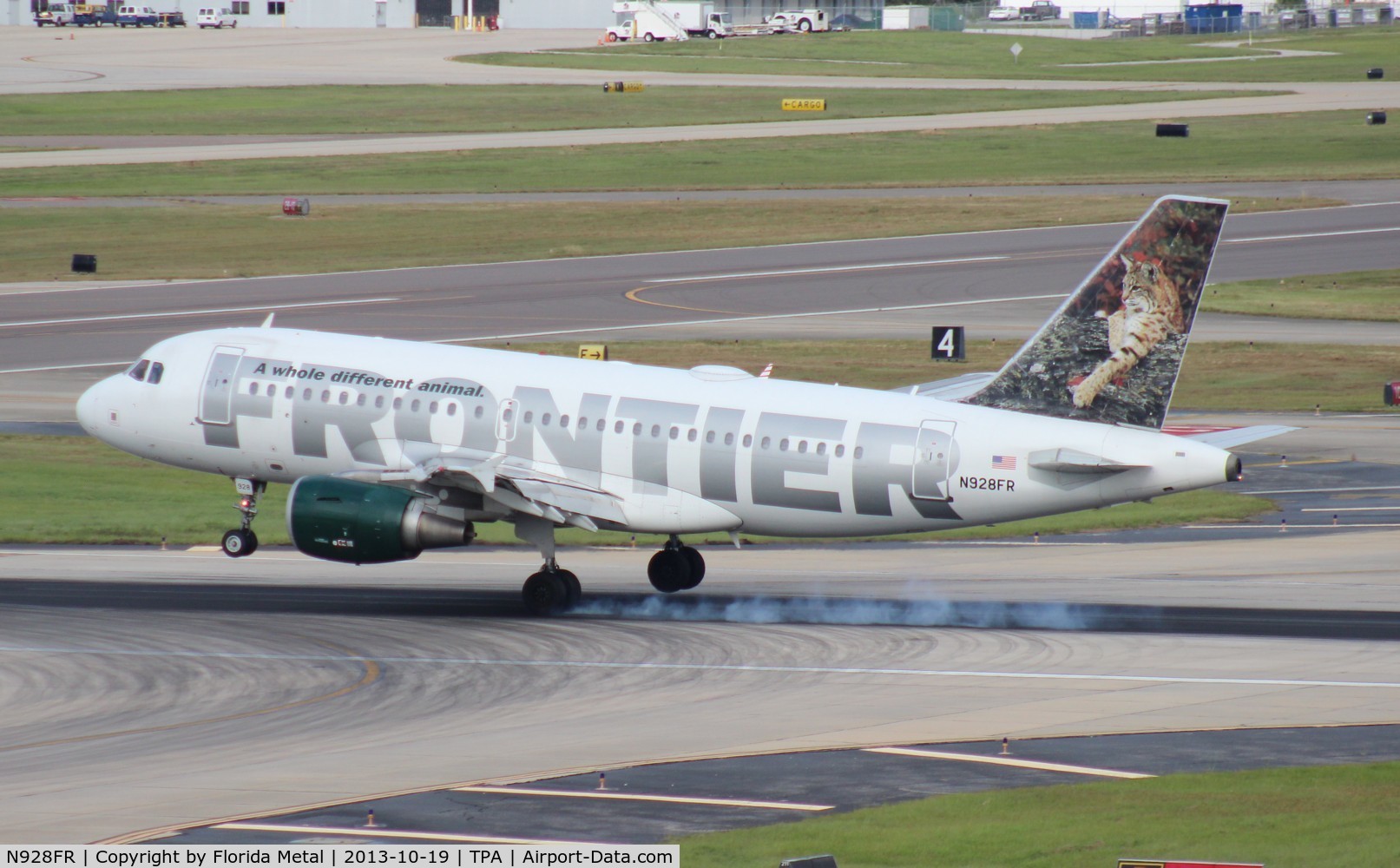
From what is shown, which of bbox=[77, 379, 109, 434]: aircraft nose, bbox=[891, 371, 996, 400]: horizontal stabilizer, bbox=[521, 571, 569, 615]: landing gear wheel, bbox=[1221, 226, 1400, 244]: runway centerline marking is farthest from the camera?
bbox=[1221, 226, 1400, 244]: runway centerline marking

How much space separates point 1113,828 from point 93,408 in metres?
27.3

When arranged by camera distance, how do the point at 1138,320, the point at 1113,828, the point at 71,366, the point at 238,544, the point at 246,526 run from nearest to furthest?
the point at 1113,828 → the point at 1138,320 → the point at 238,544 → the point at 246,526 → the point at 71,366

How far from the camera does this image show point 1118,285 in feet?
107

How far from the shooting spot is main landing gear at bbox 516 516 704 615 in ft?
116

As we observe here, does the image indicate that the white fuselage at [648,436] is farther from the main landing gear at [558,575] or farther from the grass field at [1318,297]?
the grass field at [1318,297]

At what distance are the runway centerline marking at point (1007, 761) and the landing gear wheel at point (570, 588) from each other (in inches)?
468

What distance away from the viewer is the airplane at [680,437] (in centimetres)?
3250

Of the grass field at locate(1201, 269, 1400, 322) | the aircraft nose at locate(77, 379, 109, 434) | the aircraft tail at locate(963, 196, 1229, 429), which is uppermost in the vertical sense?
the aircraft tail at locate(963, 196, 1229, 429)

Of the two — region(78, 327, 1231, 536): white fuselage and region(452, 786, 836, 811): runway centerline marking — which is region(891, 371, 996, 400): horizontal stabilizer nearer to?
region(78, 327, 1231, 536): white fuselage

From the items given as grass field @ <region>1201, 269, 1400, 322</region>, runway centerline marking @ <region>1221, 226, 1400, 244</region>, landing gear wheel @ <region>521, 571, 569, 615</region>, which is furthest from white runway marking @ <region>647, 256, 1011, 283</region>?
landing gear wheel @ <region>521, 571, 569, 615</region>

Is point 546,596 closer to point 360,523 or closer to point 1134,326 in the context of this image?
point 360,523

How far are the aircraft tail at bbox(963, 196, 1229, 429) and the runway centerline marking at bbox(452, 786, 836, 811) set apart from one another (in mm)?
13452

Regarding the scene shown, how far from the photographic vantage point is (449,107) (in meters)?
154

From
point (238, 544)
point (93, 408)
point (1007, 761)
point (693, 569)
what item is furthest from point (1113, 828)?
point (93, 408)
